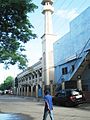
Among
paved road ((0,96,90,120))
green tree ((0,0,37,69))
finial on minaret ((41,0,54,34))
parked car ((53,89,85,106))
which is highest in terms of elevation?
finial on minaret ((41,0,54,34))

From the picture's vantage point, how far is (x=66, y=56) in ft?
151

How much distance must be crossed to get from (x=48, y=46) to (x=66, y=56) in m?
9.81

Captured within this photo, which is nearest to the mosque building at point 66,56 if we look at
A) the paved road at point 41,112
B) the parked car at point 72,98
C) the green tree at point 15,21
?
the parked car at point 72,98

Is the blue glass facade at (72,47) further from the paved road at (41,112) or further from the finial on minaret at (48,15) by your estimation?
the paved road at (41,112)

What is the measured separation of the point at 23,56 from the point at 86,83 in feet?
40.1

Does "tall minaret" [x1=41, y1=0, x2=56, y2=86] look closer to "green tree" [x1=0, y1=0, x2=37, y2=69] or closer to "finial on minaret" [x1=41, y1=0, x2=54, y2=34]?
"finial on minaret" [x1=41, y1=0, x2=54, y2=34]

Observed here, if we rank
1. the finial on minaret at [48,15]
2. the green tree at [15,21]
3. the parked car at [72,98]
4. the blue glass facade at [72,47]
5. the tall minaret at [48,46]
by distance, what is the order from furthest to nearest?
the finial on minaret at [48,15] < the tall minaret at [48,46] < the blue glass facade at [72,47] < the parked car at [72,98] < the green tree at [15,21]

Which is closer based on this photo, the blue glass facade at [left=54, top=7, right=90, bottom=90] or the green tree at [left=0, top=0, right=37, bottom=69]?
the green tree at [left=0, top=0, right=37, bottom=69]

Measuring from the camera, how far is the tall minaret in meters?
55.2

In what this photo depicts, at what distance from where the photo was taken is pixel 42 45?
192 feet

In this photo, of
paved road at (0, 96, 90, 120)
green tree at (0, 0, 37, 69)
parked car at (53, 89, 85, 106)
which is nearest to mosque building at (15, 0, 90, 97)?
parked car at (53, 89, 85, 106)

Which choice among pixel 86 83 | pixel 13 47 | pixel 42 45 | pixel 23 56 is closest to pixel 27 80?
pixel 42 45

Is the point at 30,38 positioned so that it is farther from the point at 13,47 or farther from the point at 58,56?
the point at 58,56

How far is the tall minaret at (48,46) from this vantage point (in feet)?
181
